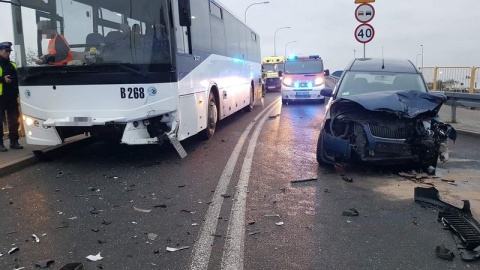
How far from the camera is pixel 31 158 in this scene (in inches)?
299

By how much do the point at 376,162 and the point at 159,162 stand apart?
3797 millimetres

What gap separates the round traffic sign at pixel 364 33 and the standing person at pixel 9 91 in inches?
374

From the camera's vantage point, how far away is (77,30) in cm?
716

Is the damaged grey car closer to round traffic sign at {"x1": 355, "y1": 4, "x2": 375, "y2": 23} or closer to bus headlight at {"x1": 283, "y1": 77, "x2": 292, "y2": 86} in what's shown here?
round traffic sign at {"x1": 355, "y1": 4, "x2": 375, "y2": 23}

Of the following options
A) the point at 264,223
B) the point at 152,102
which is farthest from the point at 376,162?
the point at 152,102

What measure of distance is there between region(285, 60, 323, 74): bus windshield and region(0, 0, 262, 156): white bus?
13481 mm

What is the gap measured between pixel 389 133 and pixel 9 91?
695 cm

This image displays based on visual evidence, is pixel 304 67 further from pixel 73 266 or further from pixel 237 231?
pixel 73 266

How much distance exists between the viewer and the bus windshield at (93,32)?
7.04 meters

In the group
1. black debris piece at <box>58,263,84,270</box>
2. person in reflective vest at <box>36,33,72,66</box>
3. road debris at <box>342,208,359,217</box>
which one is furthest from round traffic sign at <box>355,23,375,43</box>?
black debris piece at <box>58,263,84,270</box>

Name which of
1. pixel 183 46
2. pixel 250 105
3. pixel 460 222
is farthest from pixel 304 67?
pixel 460 222

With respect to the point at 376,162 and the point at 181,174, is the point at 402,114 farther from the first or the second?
the point at 181,174

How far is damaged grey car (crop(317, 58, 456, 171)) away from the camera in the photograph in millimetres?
6227

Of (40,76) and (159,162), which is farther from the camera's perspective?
(159,162)
